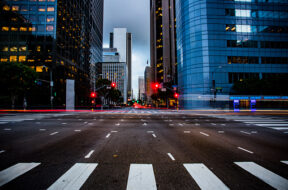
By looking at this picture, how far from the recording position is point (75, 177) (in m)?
3.39

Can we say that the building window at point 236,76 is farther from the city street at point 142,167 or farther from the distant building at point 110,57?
the distant building at point 110,57

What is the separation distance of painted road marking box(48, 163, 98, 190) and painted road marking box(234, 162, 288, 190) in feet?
15.4

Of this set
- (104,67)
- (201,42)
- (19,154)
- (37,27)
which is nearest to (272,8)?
(201,42)

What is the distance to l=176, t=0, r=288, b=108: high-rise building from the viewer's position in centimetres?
3997

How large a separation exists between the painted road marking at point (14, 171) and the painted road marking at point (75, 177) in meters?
1.26

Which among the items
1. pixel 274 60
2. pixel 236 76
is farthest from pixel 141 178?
pixel 274 60

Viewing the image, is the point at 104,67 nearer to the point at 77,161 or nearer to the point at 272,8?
the point at 272,8

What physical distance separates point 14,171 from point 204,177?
5.42 meters

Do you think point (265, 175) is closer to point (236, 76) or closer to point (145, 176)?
point (145, 176)

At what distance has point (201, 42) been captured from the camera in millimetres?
40750

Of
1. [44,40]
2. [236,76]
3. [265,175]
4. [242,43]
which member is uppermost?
[44,40]

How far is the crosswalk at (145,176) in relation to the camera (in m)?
3.04

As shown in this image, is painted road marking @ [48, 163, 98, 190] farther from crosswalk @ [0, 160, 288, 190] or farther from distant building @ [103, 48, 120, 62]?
distant building @ [103, 48, 120, 62]

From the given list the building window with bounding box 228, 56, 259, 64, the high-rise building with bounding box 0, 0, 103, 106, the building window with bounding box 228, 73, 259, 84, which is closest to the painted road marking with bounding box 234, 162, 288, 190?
the building window with bounding box 228, 73, 259, 84
